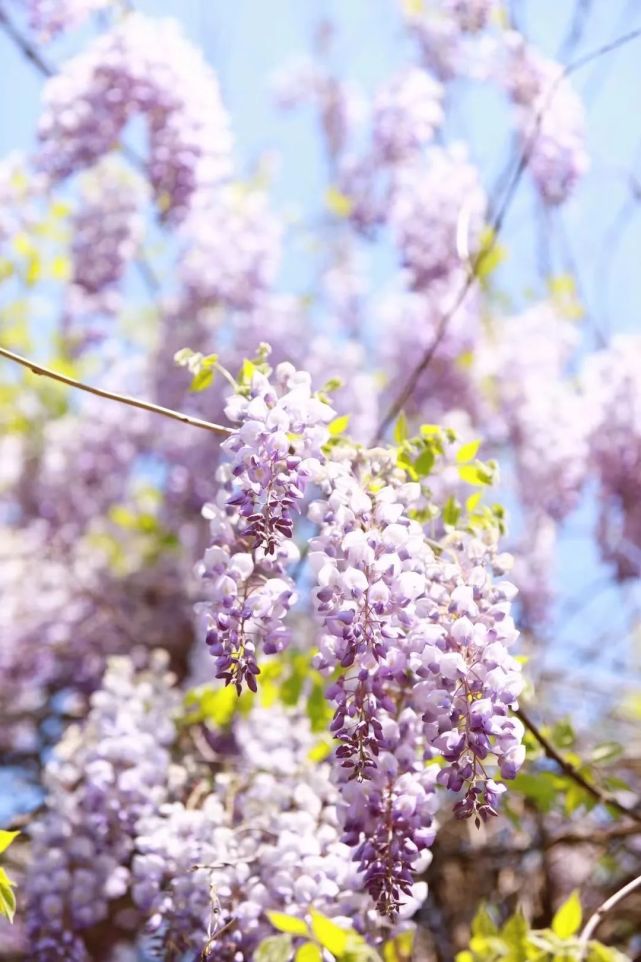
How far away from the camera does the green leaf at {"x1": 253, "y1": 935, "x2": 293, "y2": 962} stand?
148cm

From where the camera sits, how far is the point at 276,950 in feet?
4.87

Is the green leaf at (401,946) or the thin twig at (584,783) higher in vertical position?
Result: the thin twig at (584,783)

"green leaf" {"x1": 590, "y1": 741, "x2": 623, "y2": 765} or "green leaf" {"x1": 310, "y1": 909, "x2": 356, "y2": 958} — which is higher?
"green leaf" {"x1": 590, "y1": 741, "x2": 623, "y2": 765}

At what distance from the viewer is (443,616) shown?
150 cm

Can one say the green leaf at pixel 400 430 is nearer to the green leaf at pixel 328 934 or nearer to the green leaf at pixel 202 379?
the green leaf at pixel 202 379

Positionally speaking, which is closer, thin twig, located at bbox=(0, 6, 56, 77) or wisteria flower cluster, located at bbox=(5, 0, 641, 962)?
wisteria flower cluster, located at bbox=(5, 0, 641, 962)

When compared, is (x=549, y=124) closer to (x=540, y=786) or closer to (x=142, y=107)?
(x=142, y=107)

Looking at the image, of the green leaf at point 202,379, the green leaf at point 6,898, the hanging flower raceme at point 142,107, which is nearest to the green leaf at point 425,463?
the green leaf at point 202,379

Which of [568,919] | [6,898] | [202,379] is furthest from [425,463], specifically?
[6,898]

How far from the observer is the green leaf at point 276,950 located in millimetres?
1476

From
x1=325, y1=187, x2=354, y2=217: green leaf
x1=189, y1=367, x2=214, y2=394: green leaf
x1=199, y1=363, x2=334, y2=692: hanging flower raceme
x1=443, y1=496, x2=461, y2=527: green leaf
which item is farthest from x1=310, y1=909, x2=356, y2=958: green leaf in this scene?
x1=325, y1=187, x2=354, y2=217: green leaf

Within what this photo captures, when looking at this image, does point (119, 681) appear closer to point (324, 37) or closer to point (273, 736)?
point (273, 736)

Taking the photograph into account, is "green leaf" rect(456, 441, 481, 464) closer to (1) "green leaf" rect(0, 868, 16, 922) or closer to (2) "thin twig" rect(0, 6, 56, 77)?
(1) "green leaf" rect(0, 868, 16, 922)

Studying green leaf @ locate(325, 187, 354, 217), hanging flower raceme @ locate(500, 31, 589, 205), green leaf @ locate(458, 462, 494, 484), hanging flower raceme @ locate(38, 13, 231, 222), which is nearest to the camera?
green leaf @ locate(458, 462, 494, 484)
